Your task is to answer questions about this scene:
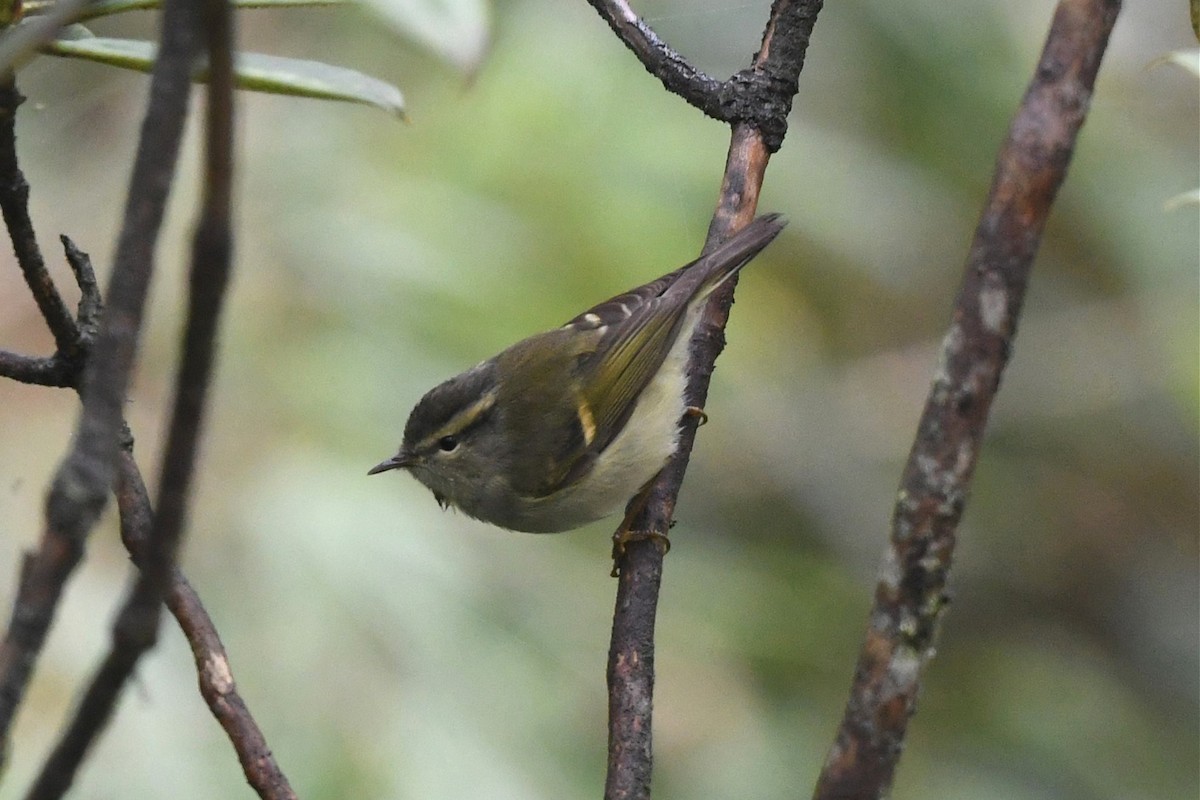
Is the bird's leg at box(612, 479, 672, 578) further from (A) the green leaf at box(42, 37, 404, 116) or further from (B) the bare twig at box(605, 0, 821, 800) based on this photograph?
(A) the green leaf at box(42, 37, 404, 116)

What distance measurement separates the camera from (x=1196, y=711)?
16.0 feet

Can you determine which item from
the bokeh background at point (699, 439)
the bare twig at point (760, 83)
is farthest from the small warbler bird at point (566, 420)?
the bare twig at point (760, 83)

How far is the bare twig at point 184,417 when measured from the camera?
62 cm

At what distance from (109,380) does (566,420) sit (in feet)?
7.98

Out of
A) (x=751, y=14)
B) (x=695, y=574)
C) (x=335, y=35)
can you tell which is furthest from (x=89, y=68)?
(x=695, y=574)

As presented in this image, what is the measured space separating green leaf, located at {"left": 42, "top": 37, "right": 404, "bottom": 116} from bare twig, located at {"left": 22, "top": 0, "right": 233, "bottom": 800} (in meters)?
0.52

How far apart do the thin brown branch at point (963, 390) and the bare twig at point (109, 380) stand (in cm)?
42

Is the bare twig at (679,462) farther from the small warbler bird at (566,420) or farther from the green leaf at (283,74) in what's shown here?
the green leaf at (283,74)

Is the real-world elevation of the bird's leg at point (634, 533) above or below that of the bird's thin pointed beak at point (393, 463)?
above

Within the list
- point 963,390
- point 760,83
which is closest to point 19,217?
point 963,390

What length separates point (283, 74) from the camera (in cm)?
120

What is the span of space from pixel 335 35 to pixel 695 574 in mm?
1822

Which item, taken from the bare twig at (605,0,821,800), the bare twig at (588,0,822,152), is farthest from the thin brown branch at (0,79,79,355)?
the bare twig at (588,0,822,152)

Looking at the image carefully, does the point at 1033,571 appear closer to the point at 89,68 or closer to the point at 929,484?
the point at 89,68
